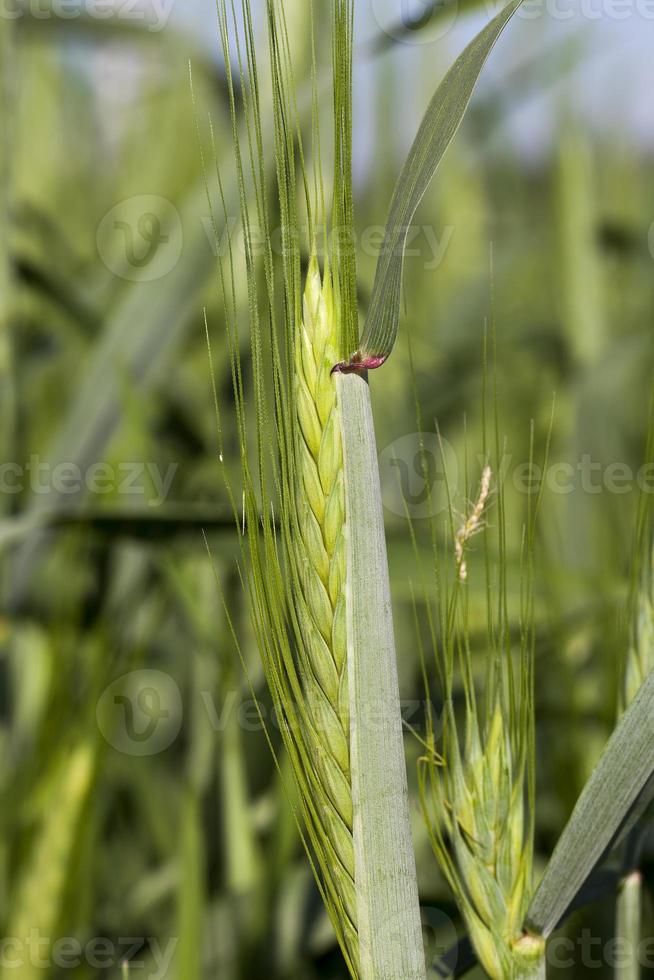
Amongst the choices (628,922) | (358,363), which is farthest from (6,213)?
(628,922)

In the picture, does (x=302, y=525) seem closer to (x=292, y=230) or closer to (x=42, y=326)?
(x=292, y=230)

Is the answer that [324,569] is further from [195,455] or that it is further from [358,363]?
[195,455]

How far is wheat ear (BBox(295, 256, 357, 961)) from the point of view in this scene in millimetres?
316

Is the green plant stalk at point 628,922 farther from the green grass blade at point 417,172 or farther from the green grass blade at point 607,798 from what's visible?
the green grass blade at point 417,172

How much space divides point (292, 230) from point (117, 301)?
21.1 inches

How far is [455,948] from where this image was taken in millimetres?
415

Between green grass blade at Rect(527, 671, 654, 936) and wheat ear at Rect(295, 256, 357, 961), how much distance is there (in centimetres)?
7

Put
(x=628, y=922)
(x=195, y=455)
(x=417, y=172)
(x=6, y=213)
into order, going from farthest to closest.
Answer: (x=195, y=455) → (x=6, y=213) → (x=628, y=922) → (x=417, y=172)

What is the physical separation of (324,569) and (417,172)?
0.44 feet

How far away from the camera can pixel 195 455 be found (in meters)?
1.09

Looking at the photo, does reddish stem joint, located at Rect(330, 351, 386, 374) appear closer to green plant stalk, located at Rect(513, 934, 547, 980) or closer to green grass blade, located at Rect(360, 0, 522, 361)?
green grass blade, located at Rect(360, 0, 522, 361)

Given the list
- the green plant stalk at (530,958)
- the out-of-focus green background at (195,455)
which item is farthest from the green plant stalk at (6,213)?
the green plant stalk at (530,958)

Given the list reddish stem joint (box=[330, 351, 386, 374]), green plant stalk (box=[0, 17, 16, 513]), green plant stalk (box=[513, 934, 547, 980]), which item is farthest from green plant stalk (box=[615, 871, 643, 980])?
green plant stalk (box=[0, 17, 16, 513])

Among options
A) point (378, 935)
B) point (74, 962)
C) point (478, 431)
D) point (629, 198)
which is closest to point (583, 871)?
point (378, 935)
